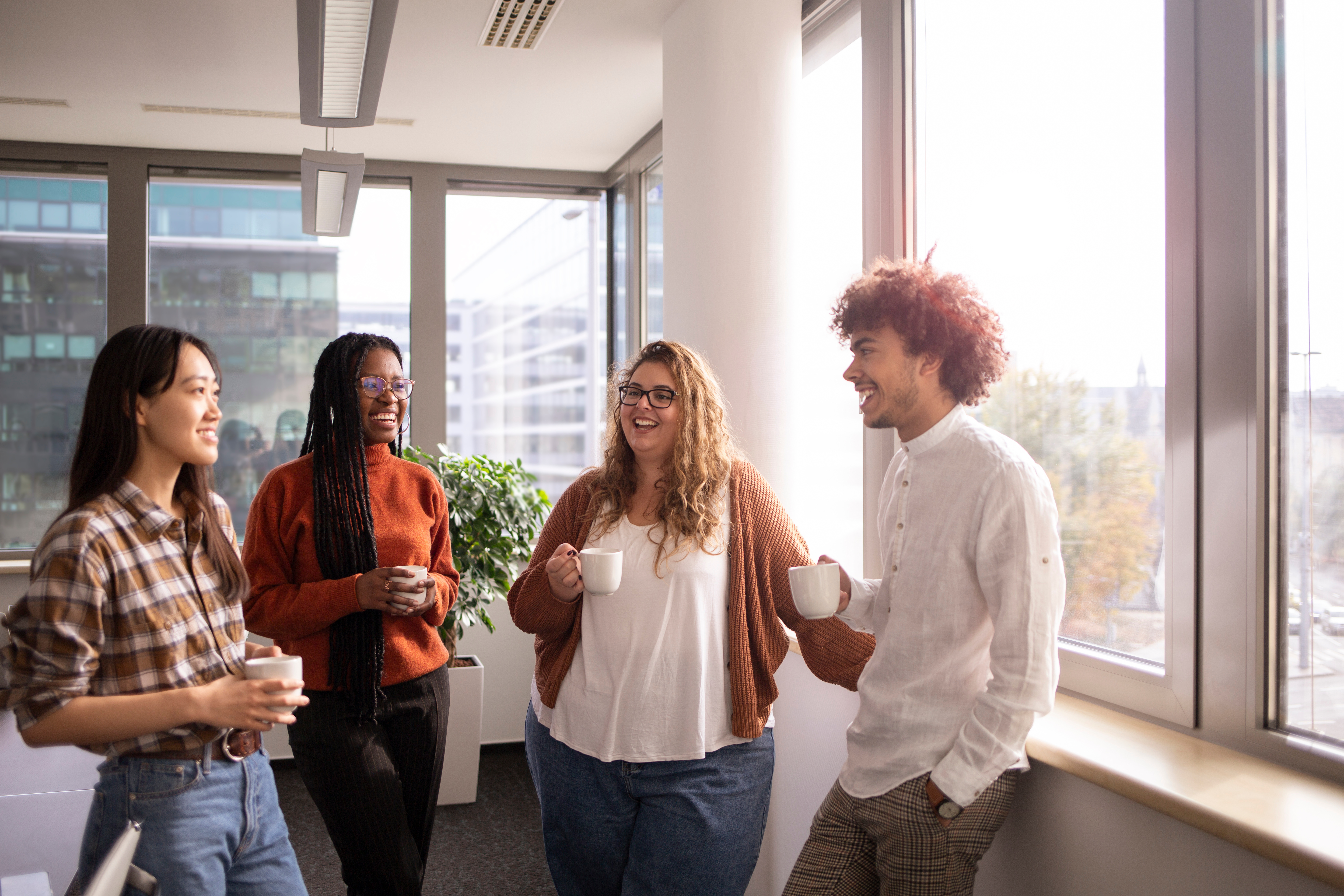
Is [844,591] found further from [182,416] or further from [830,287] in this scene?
[830,287]

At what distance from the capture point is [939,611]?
4.84 ft

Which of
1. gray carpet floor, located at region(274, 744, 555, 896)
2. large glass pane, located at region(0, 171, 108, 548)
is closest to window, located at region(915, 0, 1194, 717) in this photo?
gray carpet floor, located at region(274, 744, 555, 896)

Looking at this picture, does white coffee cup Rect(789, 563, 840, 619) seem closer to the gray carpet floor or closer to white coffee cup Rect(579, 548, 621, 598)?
white coffee cup Rect(579, 548, 621, 598)

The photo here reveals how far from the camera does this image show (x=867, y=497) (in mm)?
2717

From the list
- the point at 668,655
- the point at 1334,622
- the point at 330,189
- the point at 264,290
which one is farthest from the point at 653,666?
the point at 264,290

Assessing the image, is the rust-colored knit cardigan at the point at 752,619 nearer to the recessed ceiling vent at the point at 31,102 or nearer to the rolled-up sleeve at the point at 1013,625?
the rolled-up sleeve at the point at 1013,625

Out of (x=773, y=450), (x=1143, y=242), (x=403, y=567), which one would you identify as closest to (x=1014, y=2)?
(x=1143, y=242)

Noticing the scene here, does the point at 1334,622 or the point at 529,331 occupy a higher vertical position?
the point at 529,331

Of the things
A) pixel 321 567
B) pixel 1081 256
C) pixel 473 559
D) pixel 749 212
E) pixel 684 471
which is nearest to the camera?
pixel 684 471

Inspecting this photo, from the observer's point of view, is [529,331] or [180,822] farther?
[529,331]

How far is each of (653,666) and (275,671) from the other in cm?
71

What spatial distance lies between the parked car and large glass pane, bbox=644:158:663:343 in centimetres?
331

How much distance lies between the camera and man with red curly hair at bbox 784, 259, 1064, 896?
4.46ft

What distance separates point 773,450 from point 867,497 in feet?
0.99
